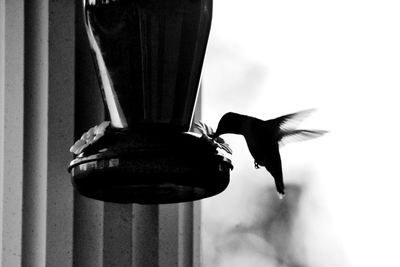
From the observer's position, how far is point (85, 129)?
80.7 inches

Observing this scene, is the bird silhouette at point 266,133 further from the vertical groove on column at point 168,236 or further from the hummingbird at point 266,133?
the vertical groove on column at point 168,236

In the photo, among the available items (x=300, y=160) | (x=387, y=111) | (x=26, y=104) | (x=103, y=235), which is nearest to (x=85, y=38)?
(x=26, y=104)

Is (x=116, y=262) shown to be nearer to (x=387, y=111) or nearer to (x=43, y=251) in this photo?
(x=43, y=251)

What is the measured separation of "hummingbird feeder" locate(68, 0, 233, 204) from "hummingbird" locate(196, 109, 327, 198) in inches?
2.7

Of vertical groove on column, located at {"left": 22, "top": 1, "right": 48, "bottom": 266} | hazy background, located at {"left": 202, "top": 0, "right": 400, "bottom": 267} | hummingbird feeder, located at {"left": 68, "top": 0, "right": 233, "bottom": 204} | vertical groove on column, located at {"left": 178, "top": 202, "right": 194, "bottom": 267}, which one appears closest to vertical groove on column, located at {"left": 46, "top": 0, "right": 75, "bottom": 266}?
vertical groove on column, located at {"left": 22, "top": 1, "right": 48, "bottom": 266}

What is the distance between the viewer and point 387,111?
2.35m

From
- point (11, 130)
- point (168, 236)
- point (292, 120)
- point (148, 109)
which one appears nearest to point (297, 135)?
point (292, 120)

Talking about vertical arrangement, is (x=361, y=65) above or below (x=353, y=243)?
above

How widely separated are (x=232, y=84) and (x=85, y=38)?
44cm

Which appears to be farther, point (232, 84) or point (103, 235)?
point (232, 84)

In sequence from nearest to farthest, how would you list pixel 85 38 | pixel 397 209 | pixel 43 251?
pixel 43 251, pixel 85 38, pixel 397 209

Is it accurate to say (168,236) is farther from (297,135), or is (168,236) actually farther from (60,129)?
(297,135)

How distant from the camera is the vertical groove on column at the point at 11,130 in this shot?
1932 mm

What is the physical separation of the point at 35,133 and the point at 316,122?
2.26ft
